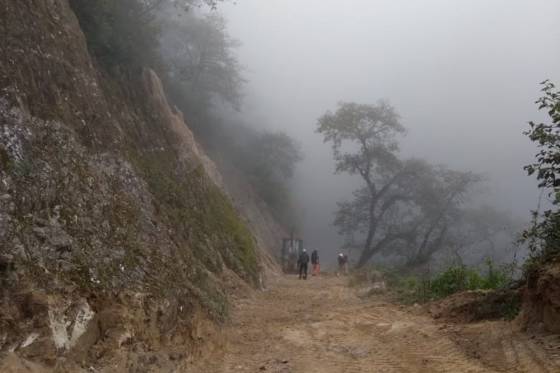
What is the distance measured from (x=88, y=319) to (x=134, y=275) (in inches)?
51.5

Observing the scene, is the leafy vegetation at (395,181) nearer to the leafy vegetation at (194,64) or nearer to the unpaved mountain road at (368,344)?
the leafy vegetation at (194,64)

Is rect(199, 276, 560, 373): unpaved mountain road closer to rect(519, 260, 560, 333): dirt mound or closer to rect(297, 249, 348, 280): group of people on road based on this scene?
rect(519, 260, 560, 333): dirt mound

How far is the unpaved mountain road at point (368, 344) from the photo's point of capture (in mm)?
7105

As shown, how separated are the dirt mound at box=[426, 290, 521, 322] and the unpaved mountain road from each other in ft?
1.26

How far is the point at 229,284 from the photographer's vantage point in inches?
512

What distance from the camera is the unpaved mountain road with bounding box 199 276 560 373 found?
7105mm

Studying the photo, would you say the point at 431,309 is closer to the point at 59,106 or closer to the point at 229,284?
the point at 229,284

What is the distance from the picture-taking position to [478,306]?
31.2ft

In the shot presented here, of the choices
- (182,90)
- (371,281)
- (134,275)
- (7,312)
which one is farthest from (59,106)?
(182,90)

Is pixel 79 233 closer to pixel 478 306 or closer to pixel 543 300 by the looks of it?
pixel 543 300

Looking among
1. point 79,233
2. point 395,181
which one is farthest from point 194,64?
point 79,233

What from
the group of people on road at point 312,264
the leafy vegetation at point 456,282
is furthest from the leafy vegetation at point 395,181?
the leafy vegetation at point 456,282

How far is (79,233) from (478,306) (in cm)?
688

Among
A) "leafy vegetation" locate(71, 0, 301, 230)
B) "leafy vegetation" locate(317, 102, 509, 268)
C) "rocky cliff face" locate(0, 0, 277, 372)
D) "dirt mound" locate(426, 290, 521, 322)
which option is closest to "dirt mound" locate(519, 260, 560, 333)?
"dirt mound" locate(426, 290, 521, 322)
